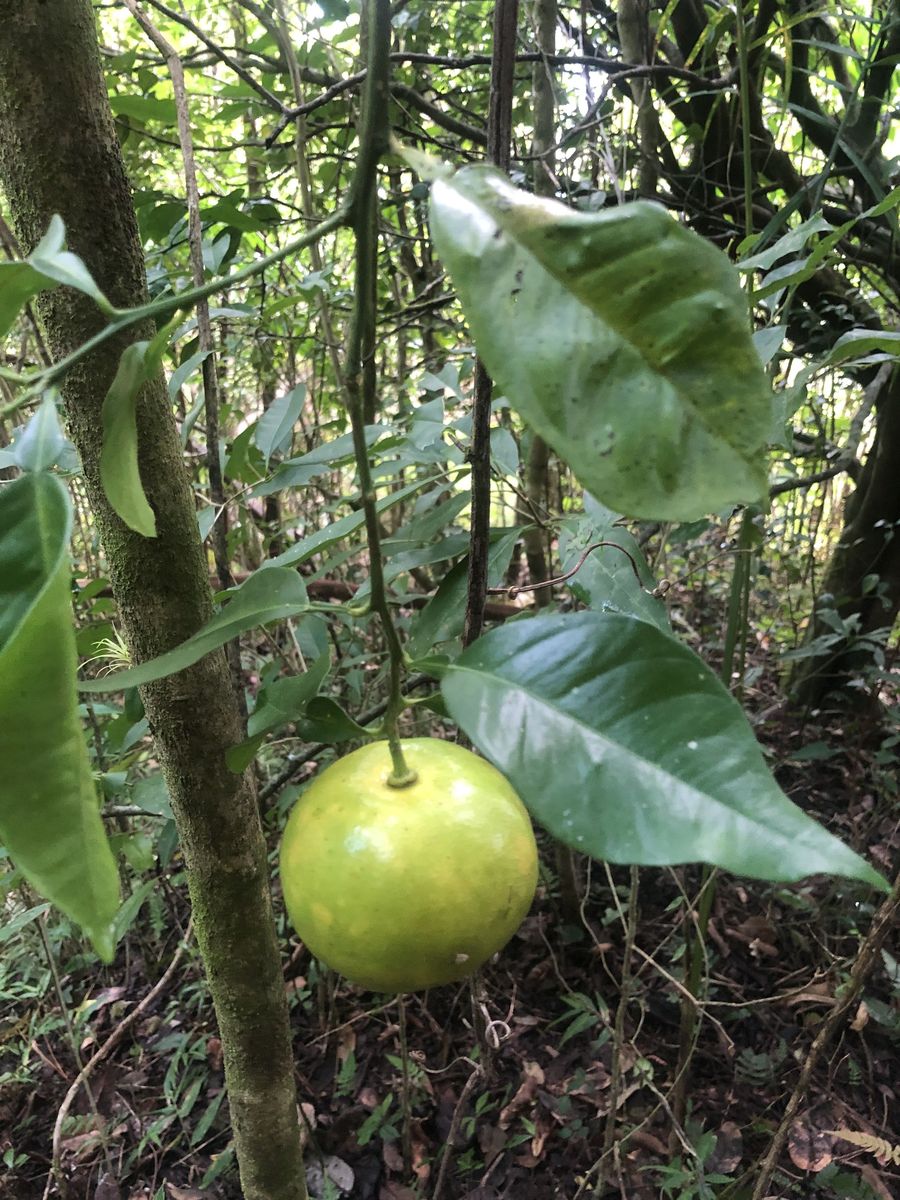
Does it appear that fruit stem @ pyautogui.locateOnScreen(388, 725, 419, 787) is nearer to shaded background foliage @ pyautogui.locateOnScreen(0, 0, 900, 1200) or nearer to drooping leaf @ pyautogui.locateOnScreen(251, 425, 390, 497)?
shaded background foliage @ pyautogui.locateOnScreen(0, 0, 900, 1200)

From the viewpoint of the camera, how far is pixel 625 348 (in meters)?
0.29

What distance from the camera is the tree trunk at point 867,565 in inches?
80.4

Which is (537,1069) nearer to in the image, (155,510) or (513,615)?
(513,615)

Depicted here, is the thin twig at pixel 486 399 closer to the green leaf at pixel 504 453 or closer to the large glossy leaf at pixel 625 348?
the large glossy leaf at pixel 625 348

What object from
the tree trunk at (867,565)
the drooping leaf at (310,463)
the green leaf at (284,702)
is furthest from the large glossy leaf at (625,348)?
the tree trunk at (867,565)

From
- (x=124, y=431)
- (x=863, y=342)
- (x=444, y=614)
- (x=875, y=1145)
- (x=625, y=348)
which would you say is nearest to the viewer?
(x=625, y=348)

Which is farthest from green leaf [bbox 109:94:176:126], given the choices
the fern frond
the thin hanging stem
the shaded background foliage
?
the fern frond

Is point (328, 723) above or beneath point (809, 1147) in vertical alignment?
above

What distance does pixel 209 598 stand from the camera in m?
0.64

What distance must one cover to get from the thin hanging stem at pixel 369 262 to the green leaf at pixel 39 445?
151mm

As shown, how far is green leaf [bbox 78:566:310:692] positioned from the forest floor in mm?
823

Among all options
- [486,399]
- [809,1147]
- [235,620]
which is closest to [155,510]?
[235,620]

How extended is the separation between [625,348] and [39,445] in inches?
11.4

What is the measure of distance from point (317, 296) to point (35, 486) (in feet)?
3.16
